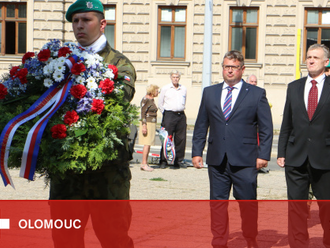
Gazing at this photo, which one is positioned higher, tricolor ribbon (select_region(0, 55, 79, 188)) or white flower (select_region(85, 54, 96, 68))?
white flower (select_region(85, 54, 96, 68))


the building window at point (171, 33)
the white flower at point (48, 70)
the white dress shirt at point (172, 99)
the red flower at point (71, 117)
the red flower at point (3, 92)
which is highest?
A: the building window at point (171, 33)

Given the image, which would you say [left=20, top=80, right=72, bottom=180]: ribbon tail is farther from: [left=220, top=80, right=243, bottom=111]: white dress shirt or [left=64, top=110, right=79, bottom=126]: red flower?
[left=220, top=80, right=243, bottom=111]: white dress shirt

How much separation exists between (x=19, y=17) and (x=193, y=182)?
63.0ft

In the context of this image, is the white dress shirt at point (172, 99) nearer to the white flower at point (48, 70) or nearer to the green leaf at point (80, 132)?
the white flower at point (48, 70)

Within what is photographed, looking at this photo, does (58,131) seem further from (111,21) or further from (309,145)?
(111,21)

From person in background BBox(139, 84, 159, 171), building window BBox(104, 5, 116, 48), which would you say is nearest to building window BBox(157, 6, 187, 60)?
building window BBox(104, 5, 116, 48)

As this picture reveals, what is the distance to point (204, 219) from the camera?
A: 545cm

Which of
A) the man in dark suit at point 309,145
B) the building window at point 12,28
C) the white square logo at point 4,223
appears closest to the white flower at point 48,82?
the white square logo at point 4,223

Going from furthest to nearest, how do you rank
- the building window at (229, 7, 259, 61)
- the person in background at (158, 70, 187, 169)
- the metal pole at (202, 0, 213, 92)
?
the building window at (229, 7, 259, 61) → the metal pole at (202, 0, 213, 92) → the person in background at (158, 70, 187, 169)

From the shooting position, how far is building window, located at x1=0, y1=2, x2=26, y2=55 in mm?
27531

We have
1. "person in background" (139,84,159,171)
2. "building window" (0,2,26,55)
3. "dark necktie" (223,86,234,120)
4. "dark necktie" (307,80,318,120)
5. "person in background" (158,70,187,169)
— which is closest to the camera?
"dark necktie" (307,80,318,120)

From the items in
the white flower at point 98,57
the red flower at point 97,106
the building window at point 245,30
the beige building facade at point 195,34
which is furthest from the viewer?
the building window at point 245,30

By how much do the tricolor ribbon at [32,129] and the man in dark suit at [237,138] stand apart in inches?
88.8

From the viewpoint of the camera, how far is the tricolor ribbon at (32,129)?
3611mm
